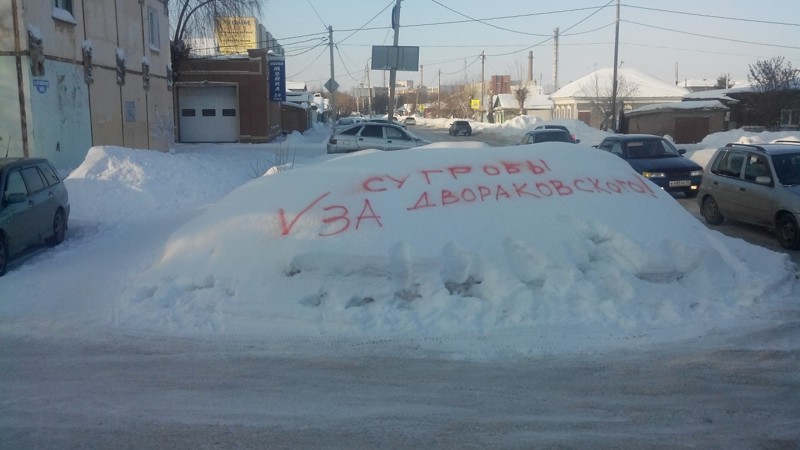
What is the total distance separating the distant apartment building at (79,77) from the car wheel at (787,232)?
16463 millimetres

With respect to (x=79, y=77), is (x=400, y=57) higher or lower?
higher

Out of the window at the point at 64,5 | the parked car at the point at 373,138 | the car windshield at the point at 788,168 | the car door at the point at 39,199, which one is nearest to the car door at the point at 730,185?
the car windshield at the point at 788,168

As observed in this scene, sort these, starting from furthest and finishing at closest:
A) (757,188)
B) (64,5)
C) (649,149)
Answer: (64,5) → (649,149) → (757,188)

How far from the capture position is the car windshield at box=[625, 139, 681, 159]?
19.5 m

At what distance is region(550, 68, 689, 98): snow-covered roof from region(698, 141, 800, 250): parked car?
54093mm

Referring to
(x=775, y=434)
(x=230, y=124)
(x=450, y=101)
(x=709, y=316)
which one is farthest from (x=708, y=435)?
(x=450, y=101)

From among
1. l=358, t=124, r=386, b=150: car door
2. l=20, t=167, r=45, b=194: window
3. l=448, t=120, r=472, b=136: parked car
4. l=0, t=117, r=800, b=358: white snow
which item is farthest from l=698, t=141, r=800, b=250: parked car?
l=448, t=120, r=472, b=136: parked car

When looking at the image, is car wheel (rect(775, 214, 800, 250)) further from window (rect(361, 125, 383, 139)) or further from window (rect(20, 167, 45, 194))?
window (rect(361, 125, 383, 139))

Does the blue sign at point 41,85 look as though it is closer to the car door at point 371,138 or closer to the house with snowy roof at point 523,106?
the car door at point 371,138

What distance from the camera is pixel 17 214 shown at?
419 inches

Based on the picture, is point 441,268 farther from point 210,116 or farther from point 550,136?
point 210,116

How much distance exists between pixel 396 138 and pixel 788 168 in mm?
15954

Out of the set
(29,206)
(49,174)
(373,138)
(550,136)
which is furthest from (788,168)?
(373,138)

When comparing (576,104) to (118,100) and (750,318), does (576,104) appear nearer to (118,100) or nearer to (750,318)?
(118,100)
